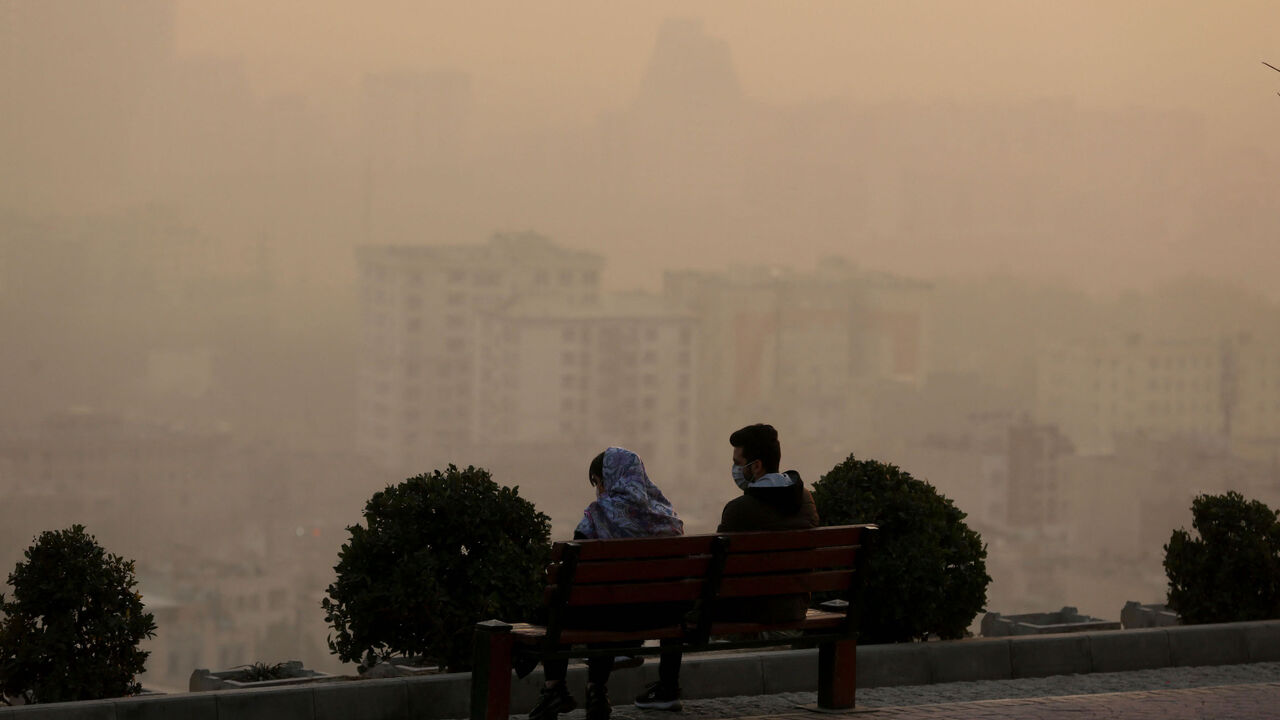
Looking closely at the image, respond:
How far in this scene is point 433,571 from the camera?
7.89 metres

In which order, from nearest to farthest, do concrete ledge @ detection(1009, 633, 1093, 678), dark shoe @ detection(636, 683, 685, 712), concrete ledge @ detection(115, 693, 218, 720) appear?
concrete ledge @ detection(115, 693, 218, 720), dark shoe @ detection(636, 683, 685, 712), concrete ledge @ detection(1009, 633, 1093, 678)

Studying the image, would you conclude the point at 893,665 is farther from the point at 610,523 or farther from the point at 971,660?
the point at 610,523

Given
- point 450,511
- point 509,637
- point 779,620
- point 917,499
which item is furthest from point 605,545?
point 917,499

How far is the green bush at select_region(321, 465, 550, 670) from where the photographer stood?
781 cm

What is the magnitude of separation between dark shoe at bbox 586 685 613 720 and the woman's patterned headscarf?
0.64 m

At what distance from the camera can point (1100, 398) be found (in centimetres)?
4181

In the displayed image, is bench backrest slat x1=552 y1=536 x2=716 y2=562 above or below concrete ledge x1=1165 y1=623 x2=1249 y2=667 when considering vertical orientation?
above

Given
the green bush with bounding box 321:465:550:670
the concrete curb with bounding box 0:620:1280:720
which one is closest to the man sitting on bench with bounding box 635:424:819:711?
the concrete curb with bounding box 0:620:1280:720

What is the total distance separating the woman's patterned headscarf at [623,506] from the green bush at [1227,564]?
15.5 feet

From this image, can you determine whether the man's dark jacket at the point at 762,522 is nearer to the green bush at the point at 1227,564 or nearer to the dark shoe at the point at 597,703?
the dark shoe at the point at 597,703

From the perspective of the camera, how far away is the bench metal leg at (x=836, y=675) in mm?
7293

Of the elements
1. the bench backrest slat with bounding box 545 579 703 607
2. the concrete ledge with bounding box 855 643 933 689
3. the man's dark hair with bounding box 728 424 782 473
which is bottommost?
the concrete ledge with bounding box 855 643 933 689

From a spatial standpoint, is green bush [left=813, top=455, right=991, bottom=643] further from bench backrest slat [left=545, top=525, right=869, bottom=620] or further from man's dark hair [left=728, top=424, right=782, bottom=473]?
man's dark hair [left=728, top=424, right=782, bottom=473]

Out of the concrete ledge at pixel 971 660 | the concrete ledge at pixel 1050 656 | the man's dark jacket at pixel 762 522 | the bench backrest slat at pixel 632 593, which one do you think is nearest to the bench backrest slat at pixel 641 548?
the bench backrest slat at pixel 632 593
